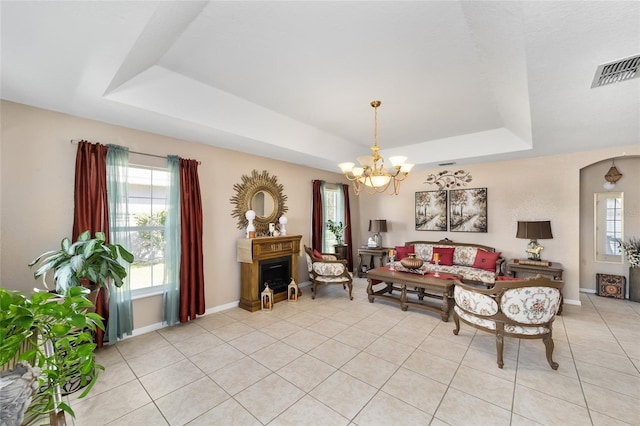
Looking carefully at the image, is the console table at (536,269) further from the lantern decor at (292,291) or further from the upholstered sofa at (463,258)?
the lantern decor at (292,291)

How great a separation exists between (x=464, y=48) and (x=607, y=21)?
94 cm

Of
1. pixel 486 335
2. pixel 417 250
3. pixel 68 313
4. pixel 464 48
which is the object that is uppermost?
pixel 464 48

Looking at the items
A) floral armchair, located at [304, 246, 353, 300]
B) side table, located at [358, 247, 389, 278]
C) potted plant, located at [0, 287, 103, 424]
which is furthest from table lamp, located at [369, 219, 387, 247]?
potted plant, located at [0, 287, 103, 424]

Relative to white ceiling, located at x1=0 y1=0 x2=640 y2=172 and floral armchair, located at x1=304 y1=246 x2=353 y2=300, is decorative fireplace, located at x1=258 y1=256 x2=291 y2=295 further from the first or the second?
white ceiling, located at x1=0 y1=0 x2=640 y2=172

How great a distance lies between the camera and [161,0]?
1502 mm

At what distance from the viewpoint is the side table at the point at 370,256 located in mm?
6133

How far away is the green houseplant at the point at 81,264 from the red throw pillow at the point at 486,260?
5.51 meters

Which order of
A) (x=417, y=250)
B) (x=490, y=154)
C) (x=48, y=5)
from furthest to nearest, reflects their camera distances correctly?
1. (x=417, y=250)
2. (x=490, y=154)
3. (x=48, y=5)

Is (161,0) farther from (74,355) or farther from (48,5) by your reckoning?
(74,355)

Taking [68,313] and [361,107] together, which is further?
[361,107]

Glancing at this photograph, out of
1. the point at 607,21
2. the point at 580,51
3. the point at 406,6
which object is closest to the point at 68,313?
the point at 406,6

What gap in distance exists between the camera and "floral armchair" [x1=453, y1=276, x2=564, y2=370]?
2602 millimetres

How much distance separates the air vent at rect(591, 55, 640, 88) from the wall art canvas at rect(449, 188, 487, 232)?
330 centimetres

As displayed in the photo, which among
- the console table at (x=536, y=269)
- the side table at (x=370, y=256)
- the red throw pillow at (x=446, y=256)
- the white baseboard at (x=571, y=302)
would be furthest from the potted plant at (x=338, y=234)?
the white baseboard at (x=571, y=302)
